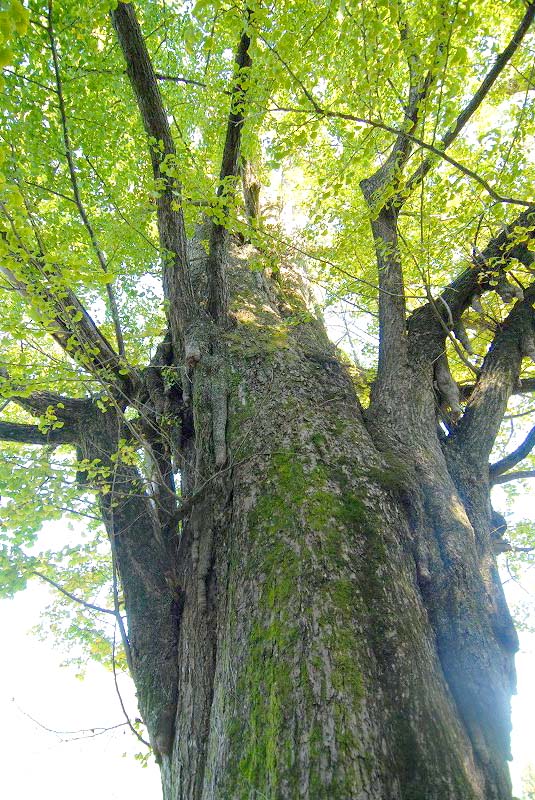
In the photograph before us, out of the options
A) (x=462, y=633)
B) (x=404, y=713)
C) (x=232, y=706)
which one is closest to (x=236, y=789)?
(x=232, y=706)

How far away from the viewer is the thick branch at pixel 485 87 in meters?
2.75

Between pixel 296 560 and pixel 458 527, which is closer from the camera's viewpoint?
pixel 296 560

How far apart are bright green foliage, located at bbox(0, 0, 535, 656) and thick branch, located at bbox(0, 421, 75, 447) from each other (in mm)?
139

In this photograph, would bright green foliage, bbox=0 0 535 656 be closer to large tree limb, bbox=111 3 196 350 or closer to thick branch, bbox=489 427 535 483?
large tree limb, bbox=111 3 196 350

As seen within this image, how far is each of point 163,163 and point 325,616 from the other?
323cm

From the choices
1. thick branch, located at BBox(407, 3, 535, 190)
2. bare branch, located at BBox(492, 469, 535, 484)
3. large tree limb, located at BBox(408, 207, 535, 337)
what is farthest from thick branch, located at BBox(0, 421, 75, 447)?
bare branch, located at BBox(492, 469, 535, 484)

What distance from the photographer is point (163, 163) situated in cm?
332

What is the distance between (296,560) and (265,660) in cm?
51

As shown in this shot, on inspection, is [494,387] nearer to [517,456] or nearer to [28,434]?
[517,456]

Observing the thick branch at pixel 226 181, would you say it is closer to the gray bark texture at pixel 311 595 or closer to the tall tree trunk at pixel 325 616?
the gray bark texture at pixel 311 595

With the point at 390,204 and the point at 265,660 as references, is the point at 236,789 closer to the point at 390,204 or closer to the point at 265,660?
the point at 265,660

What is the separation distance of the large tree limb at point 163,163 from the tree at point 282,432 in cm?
2

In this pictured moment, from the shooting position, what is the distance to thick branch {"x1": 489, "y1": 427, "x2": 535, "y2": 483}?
13.1ft

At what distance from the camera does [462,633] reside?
2557 mm
